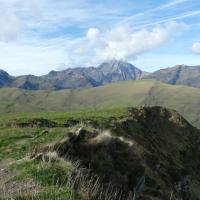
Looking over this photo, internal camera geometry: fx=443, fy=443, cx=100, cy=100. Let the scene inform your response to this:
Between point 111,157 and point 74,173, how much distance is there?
37.4 ft

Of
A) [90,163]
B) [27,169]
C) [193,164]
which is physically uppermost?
[27,169]

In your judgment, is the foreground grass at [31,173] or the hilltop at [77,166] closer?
the foreground grass at [31,173]

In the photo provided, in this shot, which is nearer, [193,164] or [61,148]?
[61,148]

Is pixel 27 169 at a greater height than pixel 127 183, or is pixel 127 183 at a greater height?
pixel 27 169

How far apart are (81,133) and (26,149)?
4.59m

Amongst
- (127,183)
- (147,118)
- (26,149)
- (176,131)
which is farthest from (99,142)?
(176,131)

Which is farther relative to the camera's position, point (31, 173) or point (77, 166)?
point (77, 166)

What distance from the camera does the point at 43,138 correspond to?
104 feet

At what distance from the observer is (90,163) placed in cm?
2867

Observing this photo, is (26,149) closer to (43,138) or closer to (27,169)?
(43,138)

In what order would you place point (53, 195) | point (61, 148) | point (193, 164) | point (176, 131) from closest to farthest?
point (53, 195) < point (61, 148) < point (193, 164) < point (176, 131)

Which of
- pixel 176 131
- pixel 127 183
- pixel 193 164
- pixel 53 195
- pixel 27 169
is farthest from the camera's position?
pixel 176 131

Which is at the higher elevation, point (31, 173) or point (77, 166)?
point (31, 173)

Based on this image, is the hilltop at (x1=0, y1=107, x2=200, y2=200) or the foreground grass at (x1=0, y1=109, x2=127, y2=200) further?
the hilltop at (x1=0, y1=107, x2=200, y2=200)
